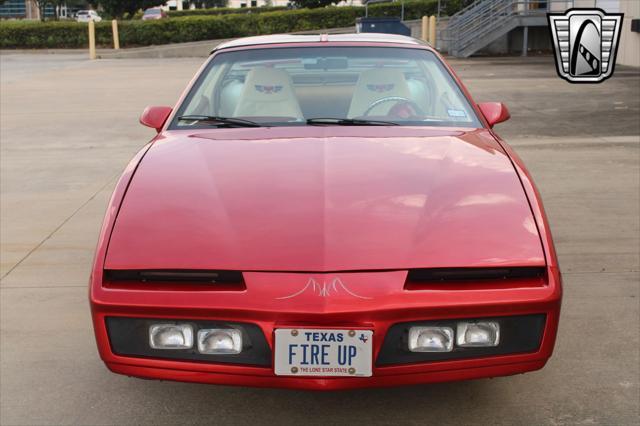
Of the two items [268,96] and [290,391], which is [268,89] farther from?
[290,391]

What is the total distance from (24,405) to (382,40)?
2.50m

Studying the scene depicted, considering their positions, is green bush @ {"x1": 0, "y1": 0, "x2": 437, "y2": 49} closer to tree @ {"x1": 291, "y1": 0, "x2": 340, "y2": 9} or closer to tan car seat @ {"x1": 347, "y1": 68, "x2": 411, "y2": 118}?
tree @ {"x1": 291, "y1": 0, "x2": 340, "y2": 9}

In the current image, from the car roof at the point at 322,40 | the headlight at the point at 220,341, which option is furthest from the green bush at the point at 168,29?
the headlight at the point at 220,341

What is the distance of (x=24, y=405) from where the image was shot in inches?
125

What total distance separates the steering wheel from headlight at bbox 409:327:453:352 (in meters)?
1.59

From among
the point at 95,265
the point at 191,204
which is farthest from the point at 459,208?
the point at 95,265

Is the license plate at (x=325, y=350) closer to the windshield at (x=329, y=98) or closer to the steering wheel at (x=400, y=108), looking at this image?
the windshield at (x=329, y=98)

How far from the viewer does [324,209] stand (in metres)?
2.83

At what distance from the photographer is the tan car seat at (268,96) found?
158 inches

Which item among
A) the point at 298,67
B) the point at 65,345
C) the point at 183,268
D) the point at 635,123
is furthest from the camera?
the point at 635,123

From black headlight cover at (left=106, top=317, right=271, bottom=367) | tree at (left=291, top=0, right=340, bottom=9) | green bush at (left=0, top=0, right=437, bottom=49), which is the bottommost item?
black headlight cover at (left=106, top=317, right=271, bottom=367)

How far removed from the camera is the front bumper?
2.52 metres

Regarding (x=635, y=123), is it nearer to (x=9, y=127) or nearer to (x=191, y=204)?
(x=9, y=127)

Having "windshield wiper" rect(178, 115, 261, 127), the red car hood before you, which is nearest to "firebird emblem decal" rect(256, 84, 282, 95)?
"windshield wiper" rect(178, 115, 261, 127)
